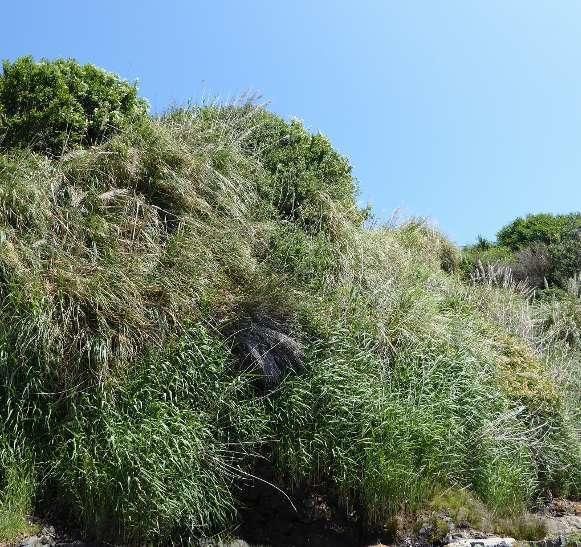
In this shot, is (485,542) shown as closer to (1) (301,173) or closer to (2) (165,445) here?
(2) (165,445)

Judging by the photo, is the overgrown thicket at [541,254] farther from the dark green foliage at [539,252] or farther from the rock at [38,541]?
the rock at [38,541]

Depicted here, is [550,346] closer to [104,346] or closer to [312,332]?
[312,332]

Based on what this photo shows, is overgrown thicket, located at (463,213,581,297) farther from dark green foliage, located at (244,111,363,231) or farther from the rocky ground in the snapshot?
the rocky ground

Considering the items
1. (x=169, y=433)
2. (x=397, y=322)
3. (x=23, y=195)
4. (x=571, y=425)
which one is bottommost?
(x=169, y=433)

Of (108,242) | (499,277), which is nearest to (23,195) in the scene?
(108,242)

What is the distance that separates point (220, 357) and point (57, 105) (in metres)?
4.06

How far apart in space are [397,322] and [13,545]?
188 inches

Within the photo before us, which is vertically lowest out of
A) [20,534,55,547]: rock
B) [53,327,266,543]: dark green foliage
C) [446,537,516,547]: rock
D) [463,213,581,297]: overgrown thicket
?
[20,534,55,547]: rock

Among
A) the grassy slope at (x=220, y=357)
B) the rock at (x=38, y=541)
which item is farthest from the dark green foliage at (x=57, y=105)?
the rock at (x=38, y=541)

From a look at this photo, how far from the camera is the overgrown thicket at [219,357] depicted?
23.1 feet

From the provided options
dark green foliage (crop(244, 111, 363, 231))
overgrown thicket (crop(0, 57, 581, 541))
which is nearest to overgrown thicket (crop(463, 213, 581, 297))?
dark green foliage (crop(244, 111, 363, 231))

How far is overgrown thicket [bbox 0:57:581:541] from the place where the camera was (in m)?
7.05

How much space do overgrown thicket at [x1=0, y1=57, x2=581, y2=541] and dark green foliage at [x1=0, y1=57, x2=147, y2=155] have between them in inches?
6.8

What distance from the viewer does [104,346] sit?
7.30 metres
